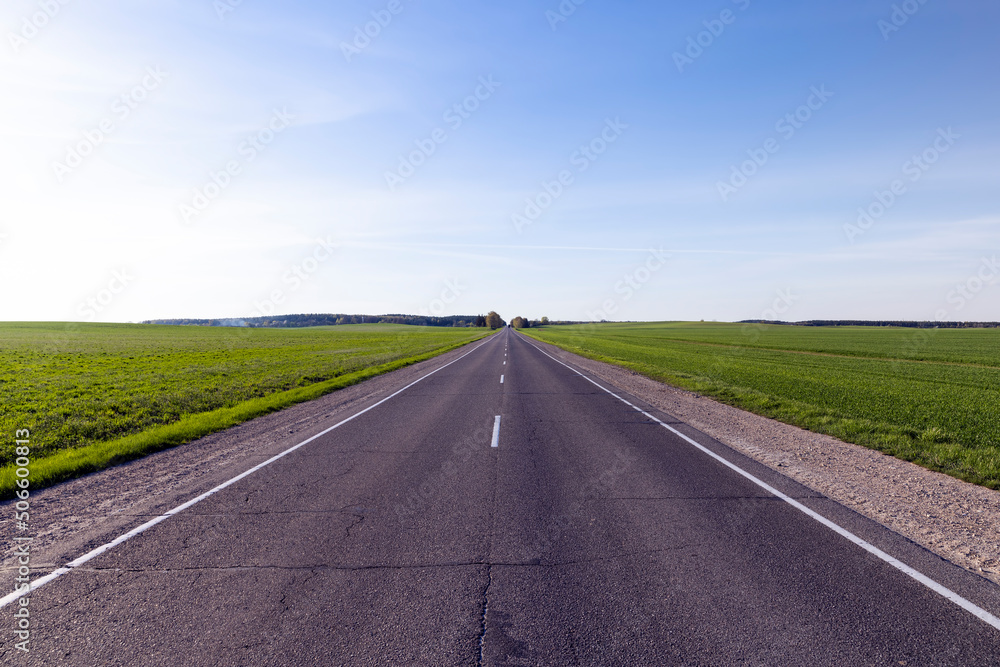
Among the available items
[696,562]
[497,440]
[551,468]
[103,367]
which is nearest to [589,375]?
[497,440]

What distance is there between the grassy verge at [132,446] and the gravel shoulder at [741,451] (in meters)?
0.32

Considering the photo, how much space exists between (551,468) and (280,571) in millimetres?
4055

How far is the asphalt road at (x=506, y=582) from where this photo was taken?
3.12 meters

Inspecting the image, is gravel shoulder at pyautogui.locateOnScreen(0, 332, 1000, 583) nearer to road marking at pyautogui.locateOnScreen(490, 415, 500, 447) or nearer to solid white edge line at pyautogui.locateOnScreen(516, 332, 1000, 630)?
solid white edge line at pyautogui.locateOnScreen(516, 332, 1000, 630)

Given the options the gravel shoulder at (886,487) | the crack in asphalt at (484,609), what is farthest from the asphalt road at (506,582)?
the gravel shoulder at (886,487)

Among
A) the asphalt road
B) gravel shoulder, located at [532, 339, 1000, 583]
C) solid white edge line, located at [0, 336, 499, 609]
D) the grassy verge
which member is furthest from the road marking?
the grassy verge

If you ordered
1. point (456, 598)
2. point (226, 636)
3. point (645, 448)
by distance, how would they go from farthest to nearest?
point (645, 448) → point (456, 598) → point (226, 636)

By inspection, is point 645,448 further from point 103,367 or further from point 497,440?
point 103,367

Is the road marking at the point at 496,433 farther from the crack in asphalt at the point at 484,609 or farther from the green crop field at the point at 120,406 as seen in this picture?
the green crop field at the point at 120,406

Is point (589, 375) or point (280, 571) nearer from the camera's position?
point (280, 571)

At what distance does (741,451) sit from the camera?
847 cm

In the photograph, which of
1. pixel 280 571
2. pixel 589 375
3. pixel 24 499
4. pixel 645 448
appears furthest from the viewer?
pixel 589 375

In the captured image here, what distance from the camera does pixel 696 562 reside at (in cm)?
428

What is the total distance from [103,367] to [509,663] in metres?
30.5
